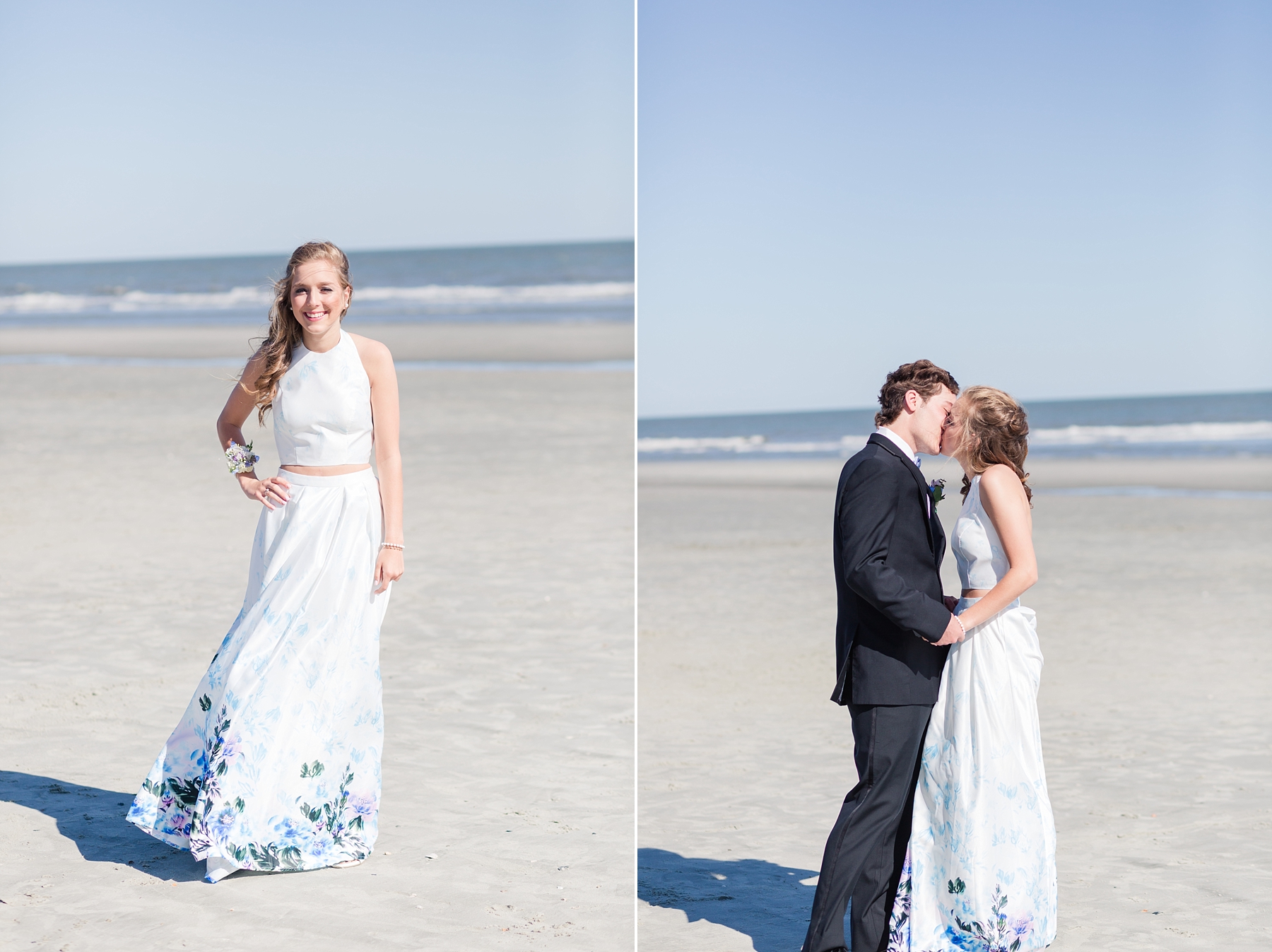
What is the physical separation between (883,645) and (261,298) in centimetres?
4303

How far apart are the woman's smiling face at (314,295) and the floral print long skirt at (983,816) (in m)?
2.37

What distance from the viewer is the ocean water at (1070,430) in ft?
92.6

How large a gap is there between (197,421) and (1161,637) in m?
12.6

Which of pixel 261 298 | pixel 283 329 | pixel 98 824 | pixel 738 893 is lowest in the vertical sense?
pixel 738 893

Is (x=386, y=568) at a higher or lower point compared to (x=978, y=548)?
lower

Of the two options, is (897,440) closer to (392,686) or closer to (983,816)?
(983,816)

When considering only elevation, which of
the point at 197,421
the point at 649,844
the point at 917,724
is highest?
the point at 197,421

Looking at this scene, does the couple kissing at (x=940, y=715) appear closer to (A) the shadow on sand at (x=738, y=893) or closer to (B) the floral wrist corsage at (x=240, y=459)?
(A) the shadow on sand at (x=738, y=893)

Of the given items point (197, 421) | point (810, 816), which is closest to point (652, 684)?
point (810, 816)

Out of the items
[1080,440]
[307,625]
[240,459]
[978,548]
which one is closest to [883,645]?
[978,548]

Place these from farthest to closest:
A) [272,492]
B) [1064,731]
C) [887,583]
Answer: [1064,731] → [272,492] → [887,583]

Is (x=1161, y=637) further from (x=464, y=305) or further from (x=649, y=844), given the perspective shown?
(x=464, y=305)

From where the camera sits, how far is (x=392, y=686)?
7125 millimetres

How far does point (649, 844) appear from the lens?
530 cm
